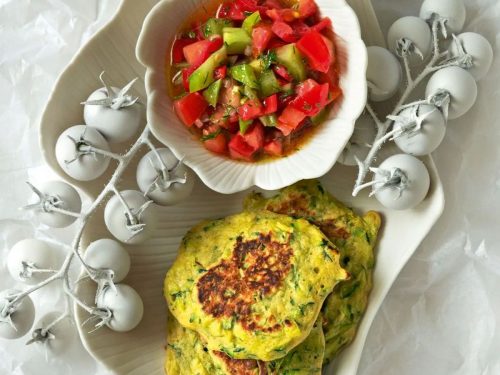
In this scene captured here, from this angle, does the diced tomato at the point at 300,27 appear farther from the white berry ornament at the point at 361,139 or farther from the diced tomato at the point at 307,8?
the white berry ornament at the point at 361,139

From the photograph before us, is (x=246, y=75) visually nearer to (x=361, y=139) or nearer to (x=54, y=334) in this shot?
(x=361, y=139)

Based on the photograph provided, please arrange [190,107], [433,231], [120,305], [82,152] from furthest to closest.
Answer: [433,231] < [190,107] < [120,305] < [82,152]

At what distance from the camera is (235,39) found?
259cm

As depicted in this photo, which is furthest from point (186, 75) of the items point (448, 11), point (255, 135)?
point (448, 11)

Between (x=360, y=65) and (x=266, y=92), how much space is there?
352 millimetres

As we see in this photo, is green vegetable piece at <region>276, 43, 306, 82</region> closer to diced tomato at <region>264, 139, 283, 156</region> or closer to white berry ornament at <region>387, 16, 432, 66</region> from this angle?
diced tomato at <region>264, 139, 283, 156</region>

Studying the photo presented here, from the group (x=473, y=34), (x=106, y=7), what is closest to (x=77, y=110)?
(x=106, y=7)

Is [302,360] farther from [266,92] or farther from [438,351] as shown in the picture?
[266,92]

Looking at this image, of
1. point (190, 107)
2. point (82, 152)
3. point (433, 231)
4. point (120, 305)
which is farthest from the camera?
point (433, 231)

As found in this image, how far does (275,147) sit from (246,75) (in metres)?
0.30

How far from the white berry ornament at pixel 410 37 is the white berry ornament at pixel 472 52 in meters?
0.11

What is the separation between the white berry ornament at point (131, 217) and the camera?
2.49m

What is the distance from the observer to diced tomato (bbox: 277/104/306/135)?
260cm

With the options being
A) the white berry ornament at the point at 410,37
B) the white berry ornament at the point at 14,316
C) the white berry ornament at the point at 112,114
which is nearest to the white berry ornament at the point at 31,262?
the white berry ornament at the point at 14,316
